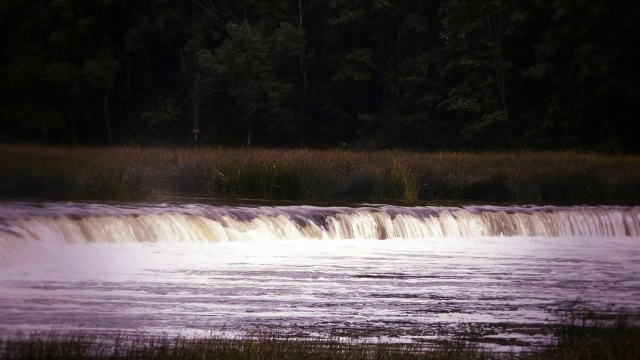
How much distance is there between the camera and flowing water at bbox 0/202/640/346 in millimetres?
11305

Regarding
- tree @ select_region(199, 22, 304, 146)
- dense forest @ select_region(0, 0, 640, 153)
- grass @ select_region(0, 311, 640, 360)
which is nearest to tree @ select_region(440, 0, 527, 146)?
dense forest @ select_region(0, 0, 640, 153)

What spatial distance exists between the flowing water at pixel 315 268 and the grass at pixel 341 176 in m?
2.48

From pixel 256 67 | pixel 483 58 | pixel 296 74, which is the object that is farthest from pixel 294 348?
pixel 296 74

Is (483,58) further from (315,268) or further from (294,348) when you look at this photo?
(294,348)

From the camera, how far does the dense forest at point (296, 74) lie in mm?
45219

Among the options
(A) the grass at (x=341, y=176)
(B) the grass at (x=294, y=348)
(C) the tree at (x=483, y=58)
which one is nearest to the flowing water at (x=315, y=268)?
(B) the grass at (x=294, y=348)

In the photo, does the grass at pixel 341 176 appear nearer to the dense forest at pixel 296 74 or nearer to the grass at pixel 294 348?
the grass at pixel 294 348

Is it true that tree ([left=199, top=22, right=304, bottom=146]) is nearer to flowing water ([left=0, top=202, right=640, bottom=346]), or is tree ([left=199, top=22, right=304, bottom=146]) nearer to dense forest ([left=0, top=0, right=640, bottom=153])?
dense forest ([left=0, top=0, right=640, bottom=153])

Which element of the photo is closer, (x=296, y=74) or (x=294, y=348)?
(x=294, y=348)

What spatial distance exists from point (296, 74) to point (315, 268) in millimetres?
36766

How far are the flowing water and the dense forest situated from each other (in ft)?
71.5

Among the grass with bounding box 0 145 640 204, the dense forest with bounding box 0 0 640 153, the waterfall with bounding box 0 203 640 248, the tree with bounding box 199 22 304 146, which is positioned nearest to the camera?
the waterfall with bounding box 0 203 640 248

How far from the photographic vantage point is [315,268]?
1594 centimetres

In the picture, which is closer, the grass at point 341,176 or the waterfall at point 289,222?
the waterfall at point 289,222
